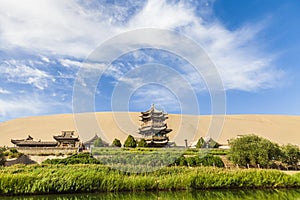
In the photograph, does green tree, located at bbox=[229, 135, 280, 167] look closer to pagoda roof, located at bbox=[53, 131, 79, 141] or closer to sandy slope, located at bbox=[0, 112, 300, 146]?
pagoda roof, located at bbox=[53, 131, 79, 141]

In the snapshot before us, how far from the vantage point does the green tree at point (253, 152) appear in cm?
2182

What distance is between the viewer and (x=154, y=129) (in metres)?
36.2

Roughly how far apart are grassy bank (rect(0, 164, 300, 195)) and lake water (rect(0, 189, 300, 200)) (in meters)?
0.45

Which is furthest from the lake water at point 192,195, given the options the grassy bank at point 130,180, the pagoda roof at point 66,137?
the pagoda roof at point 66,137

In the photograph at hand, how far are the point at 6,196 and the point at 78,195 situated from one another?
3042 mm

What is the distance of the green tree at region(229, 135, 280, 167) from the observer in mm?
21819

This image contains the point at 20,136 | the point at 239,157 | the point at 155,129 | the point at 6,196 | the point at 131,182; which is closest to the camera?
the point at 6,196

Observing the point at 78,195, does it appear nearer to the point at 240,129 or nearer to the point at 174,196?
the point at 174,196

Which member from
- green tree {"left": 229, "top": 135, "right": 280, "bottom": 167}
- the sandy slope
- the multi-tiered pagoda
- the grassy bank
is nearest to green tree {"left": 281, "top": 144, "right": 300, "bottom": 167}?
green tree {"left": 229, "top": 135, "right": 280, "bottom": 167}

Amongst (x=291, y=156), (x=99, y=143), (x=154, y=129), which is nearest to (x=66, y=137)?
(x=99, y=143)

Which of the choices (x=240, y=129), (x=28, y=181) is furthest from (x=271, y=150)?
(x=240, y=129)

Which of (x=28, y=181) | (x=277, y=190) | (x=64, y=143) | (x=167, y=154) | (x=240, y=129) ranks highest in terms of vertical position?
(x=240, y=129)

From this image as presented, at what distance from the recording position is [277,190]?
1532 centimetres

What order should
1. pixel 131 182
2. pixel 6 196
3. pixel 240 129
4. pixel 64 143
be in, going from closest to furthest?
pixel 6 196
pixel 131 182
pixel 64 143
pixel 240 129
